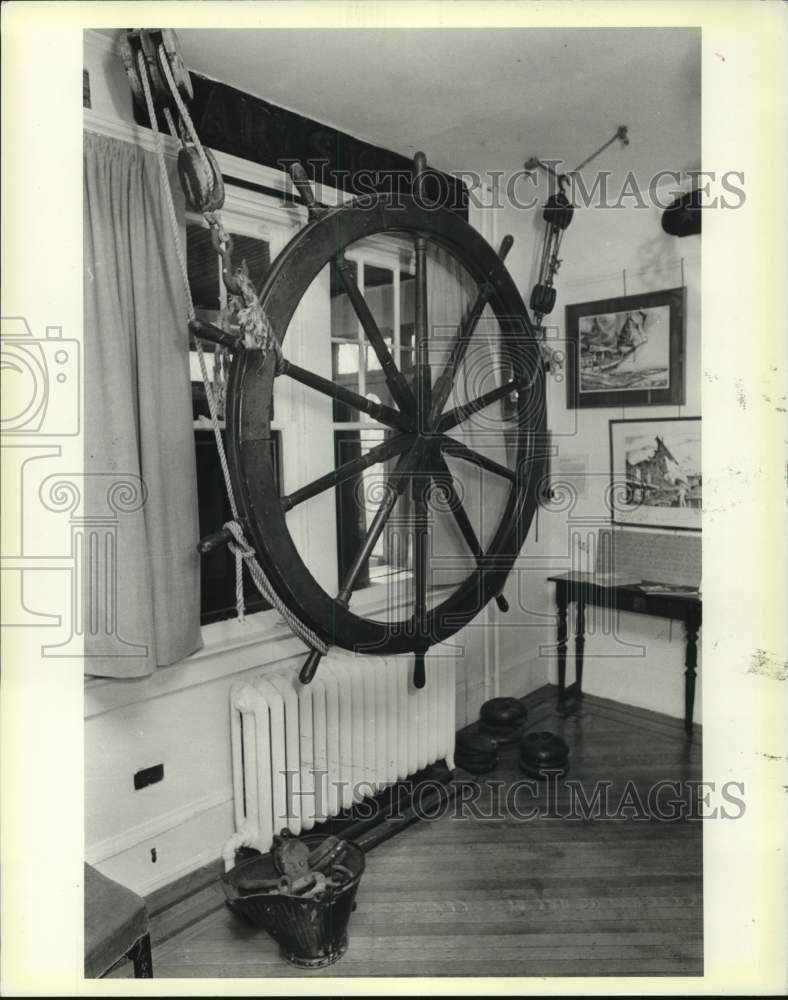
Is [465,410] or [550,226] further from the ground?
[550,226]

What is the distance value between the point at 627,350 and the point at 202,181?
2.27m

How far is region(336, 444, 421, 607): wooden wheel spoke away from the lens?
6.36 feet

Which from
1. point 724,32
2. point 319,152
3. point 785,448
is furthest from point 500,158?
point 785,448

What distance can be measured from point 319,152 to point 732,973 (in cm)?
238

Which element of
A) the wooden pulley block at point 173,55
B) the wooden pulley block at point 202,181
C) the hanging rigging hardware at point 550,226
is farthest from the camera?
the hanging rigging hardware at point 550,226

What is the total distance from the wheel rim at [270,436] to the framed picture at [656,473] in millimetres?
955

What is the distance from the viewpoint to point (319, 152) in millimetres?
2371

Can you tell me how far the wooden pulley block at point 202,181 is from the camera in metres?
1.59

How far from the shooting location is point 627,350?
331cm

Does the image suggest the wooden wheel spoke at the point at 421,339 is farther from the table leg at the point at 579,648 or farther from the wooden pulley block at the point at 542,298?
the table leg at the point at 579,648

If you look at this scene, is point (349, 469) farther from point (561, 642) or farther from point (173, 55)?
point (561, 642)

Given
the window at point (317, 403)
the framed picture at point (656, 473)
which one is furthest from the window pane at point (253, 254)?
the framed picture at point (656, 473)

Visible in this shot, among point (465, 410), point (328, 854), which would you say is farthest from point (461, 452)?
point (328, 854)

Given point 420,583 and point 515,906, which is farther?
point 420,583
